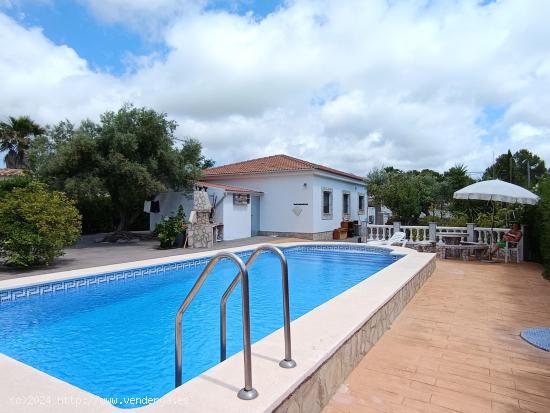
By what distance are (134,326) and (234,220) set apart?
39.1ft

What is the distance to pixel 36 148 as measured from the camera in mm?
15797

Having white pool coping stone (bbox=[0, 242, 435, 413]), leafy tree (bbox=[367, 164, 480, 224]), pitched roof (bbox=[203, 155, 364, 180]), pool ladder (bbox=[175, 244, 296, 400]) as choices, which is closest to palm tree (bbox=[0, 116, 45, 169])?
pitched roof (bbox=[203, 155, 364, 180])

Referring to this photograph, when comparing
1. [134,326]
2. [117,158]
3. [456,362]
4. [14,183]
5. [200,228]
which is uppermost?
[117,158]

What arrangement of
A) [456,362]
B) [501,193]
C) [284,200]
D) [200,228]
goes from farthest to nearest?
[284,200] → [200,228] → [501,193] → [456,362]

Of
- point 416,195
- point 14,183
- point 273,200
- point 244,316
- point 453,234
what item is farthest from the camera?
point 416,195

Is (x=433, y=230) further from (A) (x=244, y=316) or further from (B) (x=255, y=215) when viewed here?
(A) (x=244, y=316)

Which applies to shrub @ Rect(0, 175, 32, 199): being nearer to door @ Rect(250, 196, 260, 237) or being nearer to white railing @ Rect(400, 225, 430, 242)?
door @ Rect(250, 196, 260, 237)

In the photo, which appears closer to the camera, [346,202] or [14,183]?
[14,183]

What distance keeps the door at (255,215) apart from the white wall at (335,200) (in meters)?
3.49

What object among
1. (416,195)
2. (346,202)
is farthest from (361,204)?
(416,195)

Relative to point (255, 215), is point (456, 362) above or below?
below

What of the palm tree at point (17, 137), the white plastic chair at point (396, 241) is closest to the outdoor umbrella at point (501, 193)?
the white plastic chair at point (396, 241)

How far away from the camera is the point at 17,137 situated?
2538 centimetres

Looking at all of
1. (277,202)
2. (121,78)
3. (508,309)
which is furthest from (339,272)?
(121,78)
